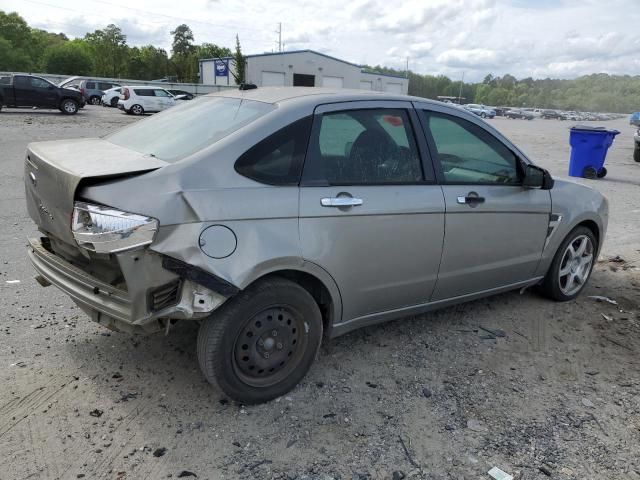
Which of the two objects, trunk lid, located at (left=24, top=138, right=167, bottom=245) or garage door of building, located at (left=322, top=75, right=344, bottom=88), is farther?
garage door of building, located at (left=322, top=75, right=344, bottom=88)

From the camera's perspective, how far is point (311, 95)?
3.39 metres

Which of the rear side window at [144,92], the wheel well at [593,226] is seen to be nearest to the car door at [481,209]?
the wheel well at [593,226]

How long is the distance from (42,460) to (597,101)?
11675cm

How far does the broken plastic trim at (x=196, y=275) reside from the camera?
265 cm

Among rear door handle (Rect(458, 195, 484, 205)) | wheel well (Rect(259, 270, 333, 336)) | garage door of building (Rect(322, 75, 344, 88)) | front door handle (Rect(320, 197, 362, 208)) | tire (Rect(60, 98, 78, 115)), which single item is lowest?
tire (Rect(60, 98, 78, 115))

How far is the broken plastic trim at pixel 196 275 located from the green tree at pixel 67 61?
248 ft

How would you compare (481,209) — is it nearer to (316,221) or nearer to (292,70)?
(316,221)

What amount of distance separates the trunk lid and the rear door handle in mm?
2010

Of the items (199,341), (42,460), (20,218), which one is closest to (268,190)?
(199,341)

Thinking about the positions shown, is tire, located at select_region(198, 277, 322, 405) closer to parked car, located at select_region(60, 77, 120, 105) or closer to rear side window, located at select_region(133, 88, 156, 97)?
rear side window, located at select_region(133, 88, 156, 97)

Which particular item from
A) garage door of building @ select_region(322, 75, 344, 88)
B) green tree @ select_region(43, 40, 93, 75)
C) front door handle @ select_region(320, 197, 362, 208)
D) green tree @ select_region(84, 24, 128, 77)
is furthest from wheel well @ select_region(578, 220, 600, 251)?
green tree @ select_region(84, 24, 128, 77)

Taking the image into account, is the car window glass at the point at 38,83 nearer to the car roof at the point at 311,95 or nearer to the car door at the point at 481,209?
the car roof at the point at 311,95

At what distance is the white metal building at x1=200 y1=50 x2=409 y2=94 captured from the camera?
5094 cm

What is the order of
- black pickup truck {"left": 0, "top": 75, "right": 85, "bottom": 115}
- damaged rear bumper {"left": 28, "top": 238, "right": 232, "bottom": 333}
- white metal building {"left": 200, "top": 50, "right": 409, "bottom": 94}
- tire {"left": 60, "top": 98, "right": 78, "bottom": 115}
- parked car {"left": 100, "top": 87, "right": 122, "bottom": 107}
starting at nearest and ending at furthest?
1. damaged rear bumper {"left": 28, "top": 238, "right": 232, "bottom": 333}
2. black pickup truck {"left": 0, "top": 75, "right": 85, "bottom": 115}
3. tire {"left": 60, "top": 98, "right": 78, "bottom": 115}
4. parked car {"left": 100, "top": 87, "right": 122, "bottom": 107}
5. white metal building {"left": 200, "top": 50, "right": 409, "bottom": 94}
